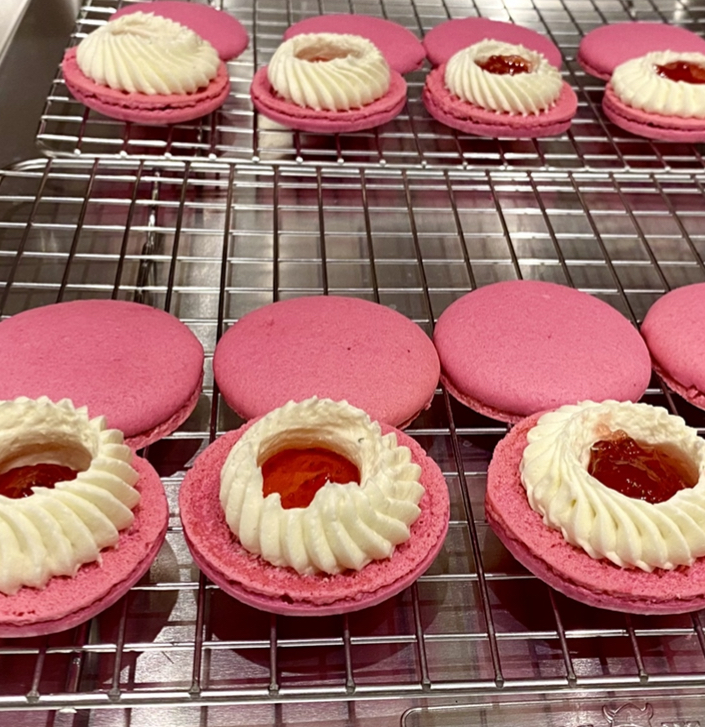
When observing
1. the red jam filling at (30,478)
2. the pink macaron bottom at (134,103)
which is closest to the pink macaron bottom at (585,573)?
the red jam filling at (30,478)

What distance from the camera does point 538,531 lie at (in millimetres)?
1278

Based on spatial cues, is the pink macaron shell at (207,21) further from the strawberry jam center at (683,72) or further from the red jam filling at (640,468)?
the red jam filling at (640,468)

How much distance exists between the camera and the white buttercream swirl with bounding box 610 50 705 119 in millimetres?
2268

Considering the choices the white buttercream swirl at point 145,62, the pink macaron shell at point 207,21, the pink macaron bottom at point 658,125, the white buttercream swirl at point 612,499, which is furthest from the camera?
the pink macaron shell at point 207,21

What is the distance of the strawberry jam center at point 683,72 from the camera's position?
2363mm

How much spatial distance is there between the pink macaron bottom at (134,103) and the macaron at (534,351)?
91 centimetres

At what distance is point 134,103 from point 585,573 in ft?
5.21

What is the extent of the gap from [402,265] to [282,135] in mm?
573

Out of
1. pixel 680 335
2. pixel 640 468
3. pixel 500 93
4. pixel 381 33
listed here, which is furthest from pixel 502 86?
pixel 640 468

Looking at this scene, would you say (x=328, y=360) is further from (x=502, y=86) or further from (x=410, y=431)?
(x=502, y=86)

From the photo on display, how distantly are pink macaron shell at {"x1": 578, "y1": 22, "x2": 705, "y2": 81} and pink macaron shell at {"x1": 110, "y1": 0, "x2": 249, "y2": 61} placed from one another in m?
1.03

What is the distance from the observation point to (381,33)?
258cm

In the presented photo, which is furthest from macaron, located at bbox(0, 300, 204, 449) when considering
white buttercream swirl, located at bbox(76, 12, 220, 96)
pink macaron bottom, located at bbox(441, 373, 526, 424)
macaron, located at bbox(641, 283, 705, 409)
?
macaron, located at bbox(641, 283, 705, 409)

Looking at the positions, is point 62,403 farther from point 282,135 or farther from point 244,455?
point 282,135
